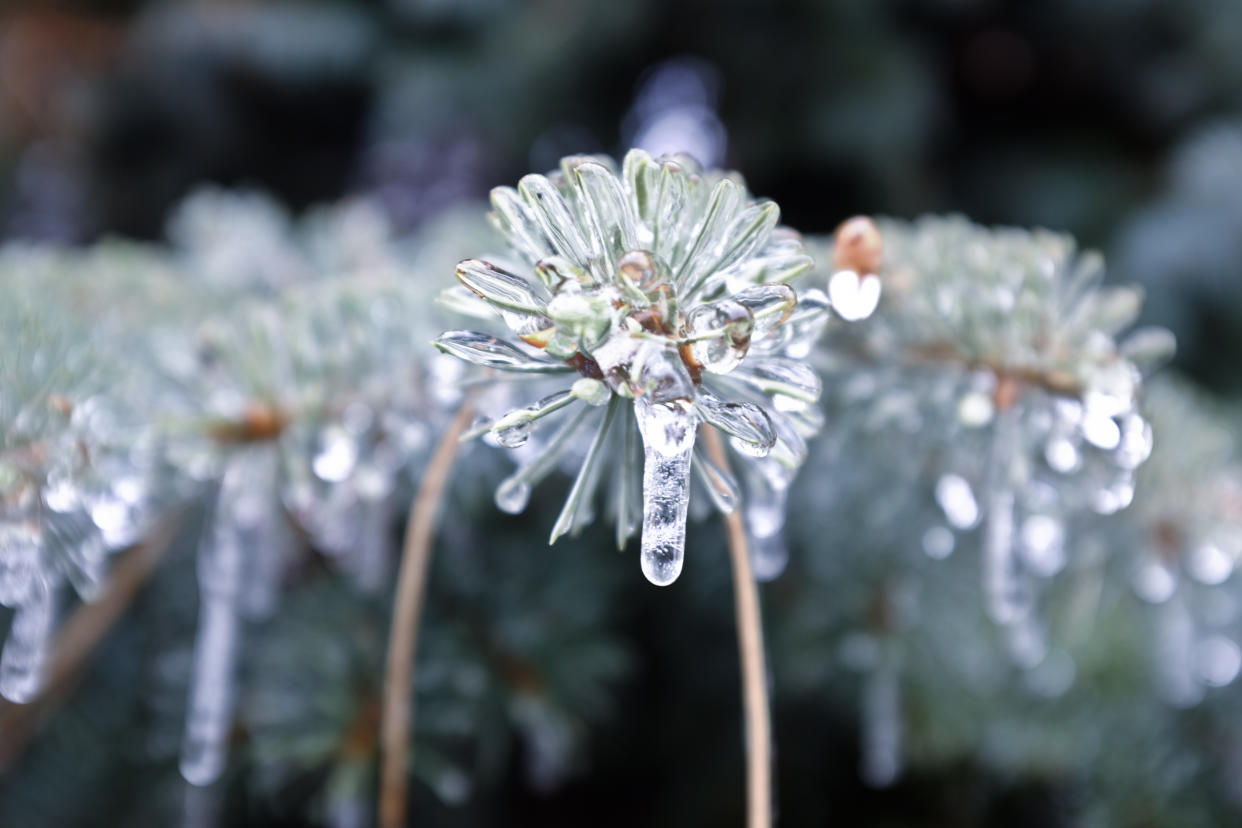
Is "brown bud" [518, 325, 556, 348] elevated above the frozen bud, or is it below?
below

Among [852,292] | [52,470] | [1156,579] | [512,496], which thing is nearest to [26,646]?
[52,470]

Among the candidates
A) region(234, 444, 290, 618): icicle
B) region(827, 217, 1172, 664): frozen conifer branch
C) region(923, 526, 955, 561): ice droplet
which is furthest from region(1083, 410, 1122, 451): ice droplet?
region(234, 444, 290, 618): icicle

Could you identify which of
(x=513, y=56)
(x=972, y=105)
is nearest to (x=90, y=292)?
(x=513, y=56)

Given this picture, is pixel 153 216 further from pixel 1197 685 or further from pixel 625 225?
pixel 1197 685

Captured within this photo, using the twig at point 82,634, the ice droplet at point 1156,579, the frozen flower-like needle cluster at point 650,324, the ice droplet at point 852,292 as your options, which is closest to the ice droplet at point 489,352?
the frozen flower-like needle cluster at point 650,324

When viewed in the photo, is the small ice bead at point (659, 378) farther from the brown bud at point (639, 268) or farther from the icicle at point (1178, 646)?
the icicle at point (1178, 646)

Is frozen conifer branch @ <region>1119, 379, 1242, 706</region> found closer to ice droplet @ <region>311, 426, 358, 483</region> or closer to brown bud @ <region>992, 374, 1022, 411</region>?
brown bud @ <region>992, 374, 1022, 411</region>

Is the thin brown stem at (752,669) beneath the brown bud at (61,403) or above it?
beneath
